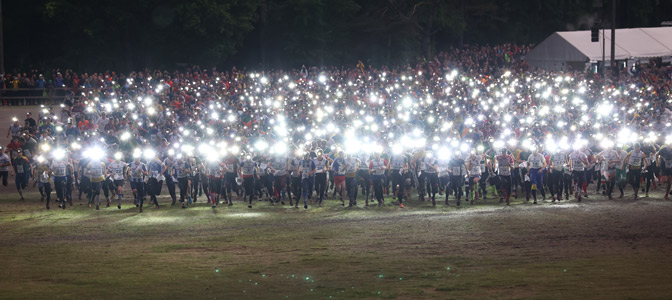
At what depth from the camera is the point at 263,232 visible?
23.2 m

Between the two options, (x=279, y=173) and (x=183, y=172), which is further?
(x=279, y=173)

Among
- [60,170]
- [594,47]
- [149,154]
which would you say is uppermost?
[594,47]

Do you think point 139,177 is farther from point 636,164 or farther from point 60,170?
point 636,164

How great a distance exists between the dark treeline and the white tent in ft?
10.6

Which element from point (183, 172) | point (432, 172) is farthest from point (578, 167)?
point (183, 172)

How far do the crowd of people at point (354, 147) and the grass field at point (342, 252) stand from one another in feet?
3.21

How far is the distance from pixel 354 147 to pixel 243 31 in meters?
37.7

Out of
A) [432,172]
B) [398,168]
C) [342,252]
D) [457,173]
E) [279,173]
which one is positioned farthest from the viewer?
[279,173]

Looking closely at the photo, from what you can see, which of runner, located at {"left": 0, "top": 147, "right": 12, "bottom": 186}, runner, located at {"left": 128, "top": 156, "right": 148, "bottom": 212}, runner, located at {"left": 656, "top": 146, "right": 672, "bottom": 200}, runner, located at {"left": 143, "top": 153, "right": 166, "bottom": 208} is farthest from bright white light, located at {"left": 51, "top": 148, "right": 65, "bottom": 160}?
runner, located at {"left": 656, "top": 146, "right": 672, "bottom": 200}

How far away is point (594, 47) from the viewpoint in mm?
55000

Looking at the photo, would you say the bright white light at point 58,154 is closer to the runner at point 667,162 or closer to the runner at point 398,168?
the runner at point 398,168

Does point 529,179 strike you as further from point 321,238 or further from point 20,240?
point 20,240

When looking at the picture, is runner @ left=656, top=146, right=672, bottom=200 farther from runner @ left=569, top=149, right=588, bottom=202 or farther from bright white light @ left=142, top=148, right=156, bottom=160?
bright white light @ left=142, top=148, right=156, bottom=160

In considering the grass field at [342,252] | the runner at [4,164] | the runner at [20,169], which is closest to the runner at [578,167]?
the grass field at [342,252]
